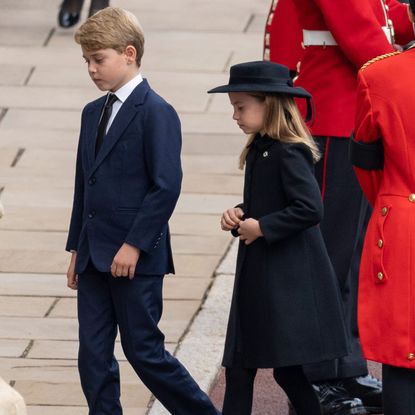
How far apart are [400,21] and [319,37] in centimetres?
45

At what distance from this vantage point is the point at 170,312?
23.7ft

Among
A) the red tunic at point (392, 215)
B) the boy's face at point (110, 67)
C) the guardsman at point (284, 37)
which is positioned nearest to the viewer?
the red tunic at point (392, 215)

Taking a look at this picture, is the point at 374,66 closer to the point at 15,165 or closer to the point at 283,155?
the point at 283,155

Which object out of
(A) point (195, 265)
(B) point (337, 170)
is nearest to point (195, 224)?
(A) point (195, 265)

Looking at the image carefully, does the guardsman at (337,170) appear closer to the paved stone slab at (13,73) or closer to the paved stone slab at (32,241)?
the paved stone slab at (32,241)

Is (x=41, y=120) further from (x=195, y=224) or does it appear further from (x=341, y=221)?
(x=341, y=221)

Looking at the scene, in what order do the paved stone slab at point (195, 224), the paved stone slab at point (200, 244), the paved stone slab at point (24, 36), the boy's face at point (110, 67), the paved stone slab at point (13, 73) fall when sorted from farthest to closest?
the paved stone slab at point (24, 36) → the paved stone slab at point (13, 73) → the paved stone slab at point (195, 224) → the paved stone slab at point (200, 244) → the boy's face at point (110, 67)

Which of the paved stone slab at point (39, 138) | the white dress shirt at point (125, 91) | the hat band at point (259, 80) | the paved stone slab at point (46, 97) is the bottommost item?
the paved stone slab at point (39, 138)

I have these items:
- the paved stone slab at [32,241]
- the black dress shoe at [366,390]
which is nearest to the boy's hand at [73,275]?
the black dress shoe at [366,390]

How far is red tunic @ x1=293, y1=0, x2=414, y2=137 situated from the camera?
5.80 m

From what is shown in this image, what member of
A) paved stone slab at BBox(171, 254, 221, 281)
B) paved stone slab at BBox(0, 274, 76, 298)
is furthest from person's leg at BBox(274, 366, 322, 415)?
paved stone slab at BBox(171, 254, 221, 281)

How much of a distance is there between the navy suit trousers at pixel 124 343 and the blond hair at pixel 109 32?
79 cm

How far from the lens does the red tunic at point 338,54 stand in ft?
19.0

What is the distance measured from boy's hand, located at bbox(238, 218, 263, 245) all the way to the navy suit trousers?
37 cm
